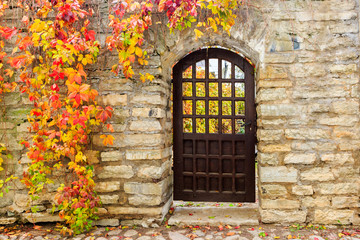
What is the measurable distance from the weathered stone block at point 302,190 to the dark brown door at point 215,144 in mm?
586

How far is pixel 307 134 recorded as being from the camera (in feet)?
9.65

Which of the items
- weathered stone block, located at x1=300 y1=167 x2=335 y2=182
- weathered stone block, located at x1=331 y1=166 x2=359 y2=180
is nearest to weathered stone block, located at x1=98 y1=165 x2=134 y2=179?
weathered stone block, located at x1=300 y1=167 x2=335 y2=182

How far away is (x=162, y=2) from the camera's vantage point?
2604mm

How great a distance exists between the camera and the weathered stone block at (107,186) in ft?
10.0

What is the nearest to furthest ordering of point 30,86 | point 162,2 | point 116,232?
point 162,2, point 116,232, point 30,86

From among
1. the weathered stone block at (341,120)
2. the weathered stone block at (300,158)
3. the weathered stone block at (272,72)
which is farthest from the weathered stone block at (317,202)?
the weathered stone block at (272,72)

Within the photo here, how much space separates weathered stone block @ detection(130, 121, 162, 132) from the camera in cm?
305

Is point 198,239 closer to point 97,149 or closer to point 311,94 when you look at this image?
point 97,149

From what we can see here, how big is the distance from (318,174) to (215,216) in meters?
1.20

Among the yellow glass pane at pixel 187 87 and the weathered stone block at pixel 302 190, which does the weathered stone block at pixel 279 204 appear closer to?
the weathered stone block at pixel 302 190

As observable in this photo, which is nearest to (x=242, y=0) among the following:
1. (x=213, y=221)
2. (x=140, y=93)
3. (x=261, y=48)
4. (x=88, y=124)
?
(x=261, y=48)

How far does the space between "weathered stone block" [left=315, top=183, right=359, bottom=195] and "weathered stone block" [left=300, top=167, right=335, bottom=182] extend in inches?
2.6

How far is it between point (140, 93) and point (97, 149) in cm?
77

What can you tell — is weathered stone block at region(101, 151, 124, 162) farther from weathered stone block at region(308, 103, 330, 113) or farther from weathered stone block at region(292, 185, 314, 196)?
weathered stone block at region(308, 103, 330, 113)
